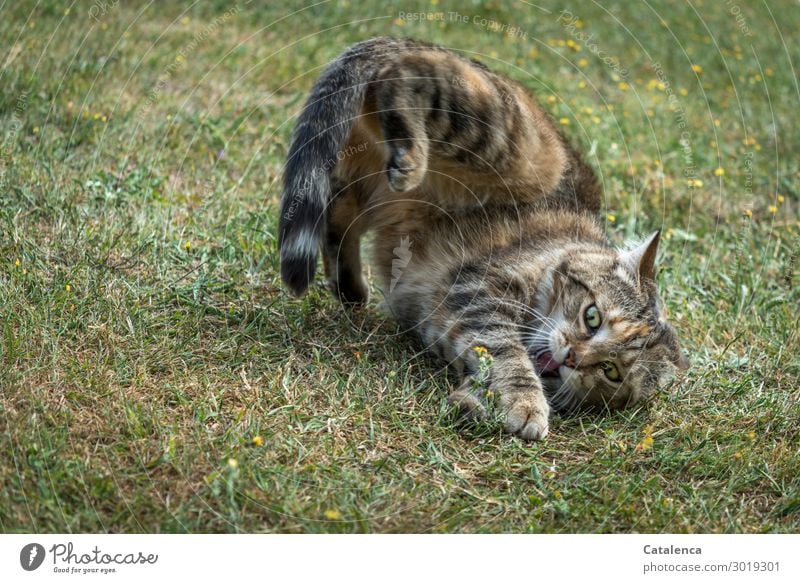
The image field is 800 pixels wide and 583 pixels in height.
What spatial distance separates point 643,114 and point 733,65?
74.8 inches

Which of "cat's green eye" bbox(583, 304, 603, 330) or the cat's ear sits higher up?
the cat's ear

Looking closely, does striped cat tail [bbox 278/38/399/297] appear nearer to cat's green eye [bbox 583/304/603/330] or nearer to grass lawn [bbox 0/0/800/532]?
grass lawn [bbox 0/0/800/532]

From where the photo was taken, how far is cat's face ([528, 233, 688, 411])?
379 cm

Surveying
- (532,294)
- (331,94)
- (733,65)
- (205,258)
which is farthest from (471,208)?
(733,65)

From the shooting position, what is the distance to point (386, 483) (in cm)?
315

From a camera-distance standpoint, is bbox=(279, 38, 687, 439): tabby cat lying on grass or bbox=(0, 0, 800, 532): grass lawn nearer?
bbox=(0, 0, 800, 532): grass lawn

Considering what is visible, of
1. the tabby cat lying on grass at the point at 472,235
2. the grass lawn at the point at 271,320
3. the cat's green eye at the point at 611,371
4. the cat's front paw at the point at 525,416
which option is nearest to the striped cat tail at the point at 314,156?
the tabby cat lying on grass at the point at 472,235

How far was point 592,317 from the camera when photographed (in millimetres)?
3865

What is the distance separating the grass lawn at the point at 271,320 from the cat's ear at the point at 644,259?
581 mm
